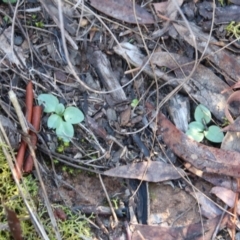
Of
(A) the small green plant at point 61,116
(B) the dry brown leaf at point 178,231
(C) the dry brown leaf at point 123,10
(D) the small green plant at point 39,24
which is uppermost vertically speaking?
(D) the small green plant at point 39,24

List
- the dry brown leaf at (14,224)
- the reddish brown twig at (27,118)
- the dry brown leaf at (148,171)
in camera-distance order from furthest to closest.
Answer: the dry brown leaf at (148,171) < the reddish brown twig at (27,118) < the dry brown leaf at (14,224)

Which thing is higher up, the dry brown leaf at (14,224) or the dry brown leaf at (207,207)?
the dry brown leaf at (14,224)

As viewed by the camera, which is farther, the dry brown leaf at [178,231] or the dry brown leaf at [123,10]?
the dry brown leaf at [123,10]

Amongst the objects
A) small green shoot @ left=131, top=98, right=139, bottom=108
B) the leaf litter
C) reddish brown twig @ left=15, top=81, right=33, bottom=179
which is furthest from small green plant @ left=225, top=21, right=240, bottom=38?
reddish brown twig @ left=15, top=81, right=33, bottom=179

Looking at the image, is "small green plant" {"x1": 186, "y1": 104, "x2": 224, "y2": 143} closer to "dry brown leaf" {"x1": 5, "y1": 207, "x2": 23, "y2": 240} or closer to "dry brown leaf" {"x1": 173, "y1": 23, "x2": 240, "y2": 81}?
"dry brown leaf" {"x1": 173, "y1": 23, "x2": 240, "y2": 81}

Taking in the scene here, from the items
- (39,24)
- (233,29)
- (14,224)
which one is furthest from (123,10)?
(14,224)

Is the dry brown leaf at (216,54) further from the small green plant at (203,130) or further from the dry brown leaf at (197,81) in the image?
the small green plant at (203,130)

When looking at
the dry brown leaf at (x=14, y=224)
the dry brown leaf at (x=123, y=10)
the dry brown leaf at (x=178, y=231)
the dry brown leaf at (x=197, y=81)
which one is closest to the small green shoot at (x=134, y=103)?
the dry brown leaf at (x=197, y=81)

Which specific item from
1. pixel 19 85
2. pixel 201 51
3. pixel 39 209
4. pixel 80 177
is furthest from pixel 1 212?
pixel 201 51
